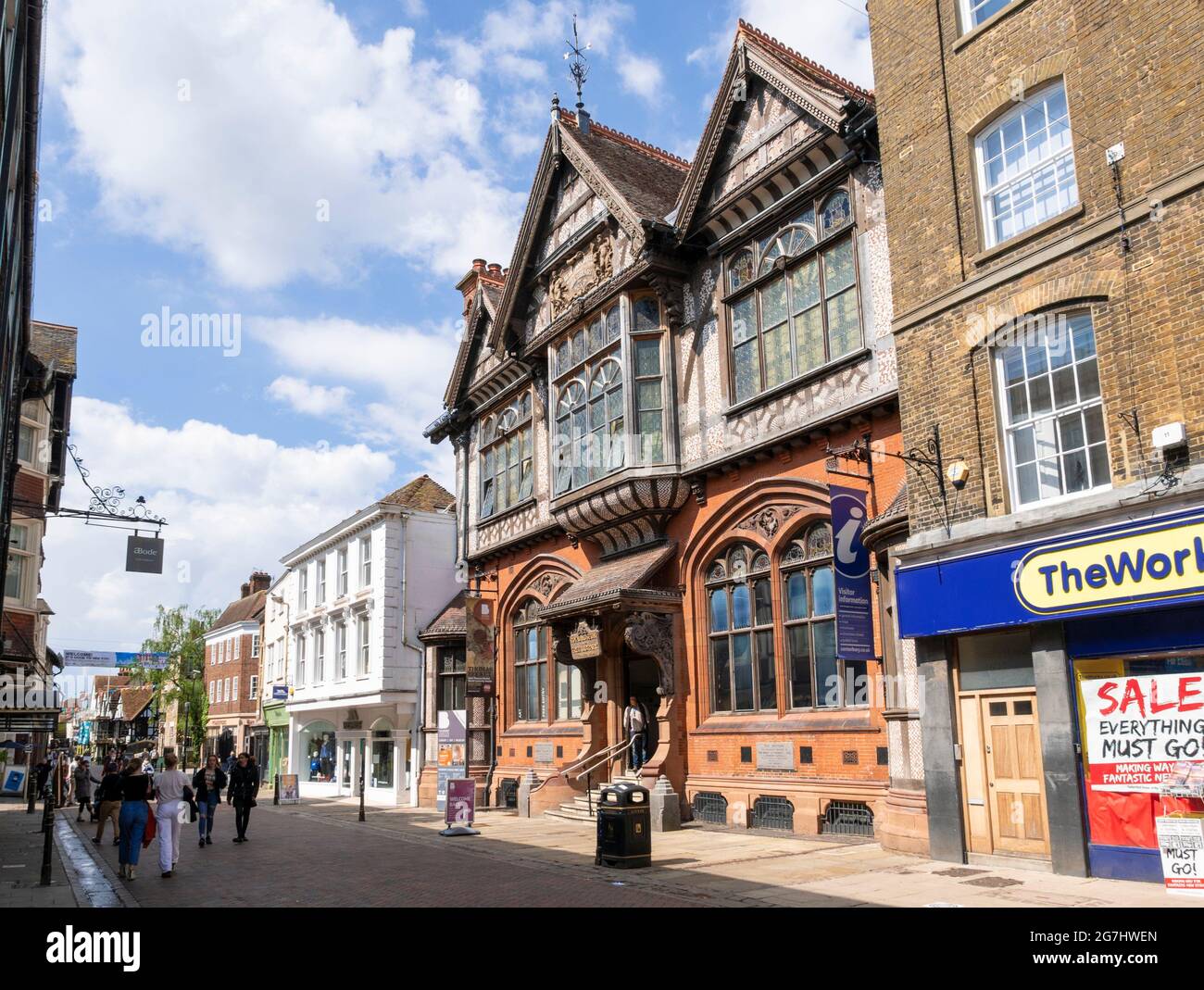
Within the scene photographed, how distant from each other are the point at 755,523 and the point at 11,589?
28.9 meters

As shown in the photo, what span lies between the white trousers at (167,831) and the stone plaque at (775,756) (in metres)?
9.49

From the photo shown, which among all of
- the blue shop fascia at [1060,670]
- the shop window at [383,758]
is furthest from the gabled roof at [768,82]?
the shop window at [383,758]

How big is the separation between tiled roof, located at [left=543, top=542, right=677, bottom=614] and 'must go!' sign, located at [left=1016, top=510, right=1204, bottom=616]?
29.3 ft

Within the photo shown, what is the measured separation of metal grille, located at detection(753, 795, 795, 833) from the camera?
1691cm

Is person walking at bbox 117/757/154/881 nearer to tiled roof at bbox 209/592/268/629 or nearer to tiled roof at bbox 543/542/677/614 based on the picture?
tiled roof at bbox 543/542/677/614

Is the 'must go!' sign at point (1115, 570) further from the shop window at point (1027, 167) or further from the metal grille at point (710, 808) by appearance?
A: the metal grille at point (710, 808)

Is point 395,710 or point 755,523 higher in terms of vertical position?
point 755,523

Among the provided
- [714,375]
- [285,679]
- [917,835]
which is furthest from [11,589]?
[917,835]

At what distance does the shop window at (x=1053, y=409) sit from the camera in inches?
465

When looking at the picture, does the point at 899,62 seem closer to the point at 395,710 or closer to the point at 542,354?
the point at 542,354

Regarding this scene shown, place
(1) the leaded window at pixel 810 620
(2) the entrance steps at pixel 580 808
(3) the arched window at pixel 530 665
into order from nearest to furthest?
(1) the leaded window at pixel 810 620
(2) the entrance steps at pixel 580 808
(3) the arched window at pixel 530 665

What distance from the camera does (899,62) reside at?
1495cm

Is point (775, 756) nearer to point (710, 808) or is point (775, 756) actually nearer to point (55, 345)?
point (710, 808)

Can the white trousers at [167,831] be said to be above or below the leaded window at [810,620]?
below
